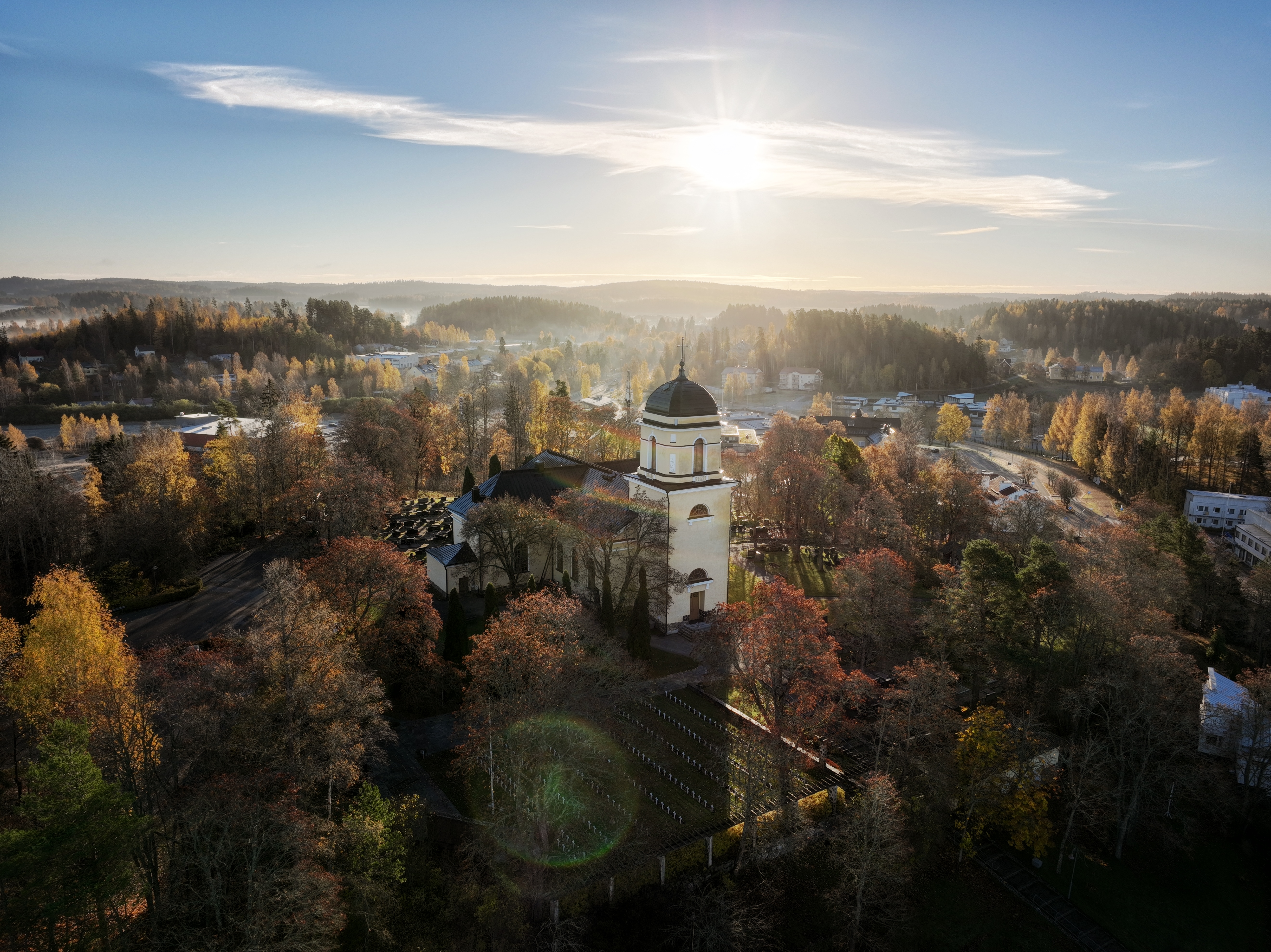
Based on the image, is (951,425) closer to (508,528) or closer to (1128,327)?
(508,528)

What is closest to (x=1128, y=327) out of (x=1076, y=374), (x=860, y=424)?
(x=1076, y=374)

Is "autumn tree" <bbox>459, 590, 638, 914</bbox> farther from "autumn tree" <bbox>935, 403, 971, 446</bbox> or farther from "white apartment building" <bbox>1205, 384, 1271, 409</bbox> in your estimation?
"white apartment building" <bbox>1205, 384, 1271, 409</bbox>

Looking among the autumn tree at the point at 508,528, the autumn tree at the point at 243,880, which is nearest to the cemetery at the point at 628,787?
the autumn tree at the point at 243,880

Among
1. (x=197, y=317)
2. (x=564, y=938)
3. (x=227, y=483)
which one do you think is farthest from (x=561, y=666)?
(x=197, y=317)

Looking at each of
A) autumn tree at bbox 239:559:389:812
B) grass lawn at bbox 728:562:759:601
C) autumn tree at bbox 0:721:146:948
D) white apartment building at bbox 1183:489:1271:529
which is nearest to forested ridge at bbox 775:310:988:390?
white apartment building at bbox 1183:489:1271:529

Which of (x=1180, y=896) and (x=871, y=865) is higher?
(x=871, y=865)
